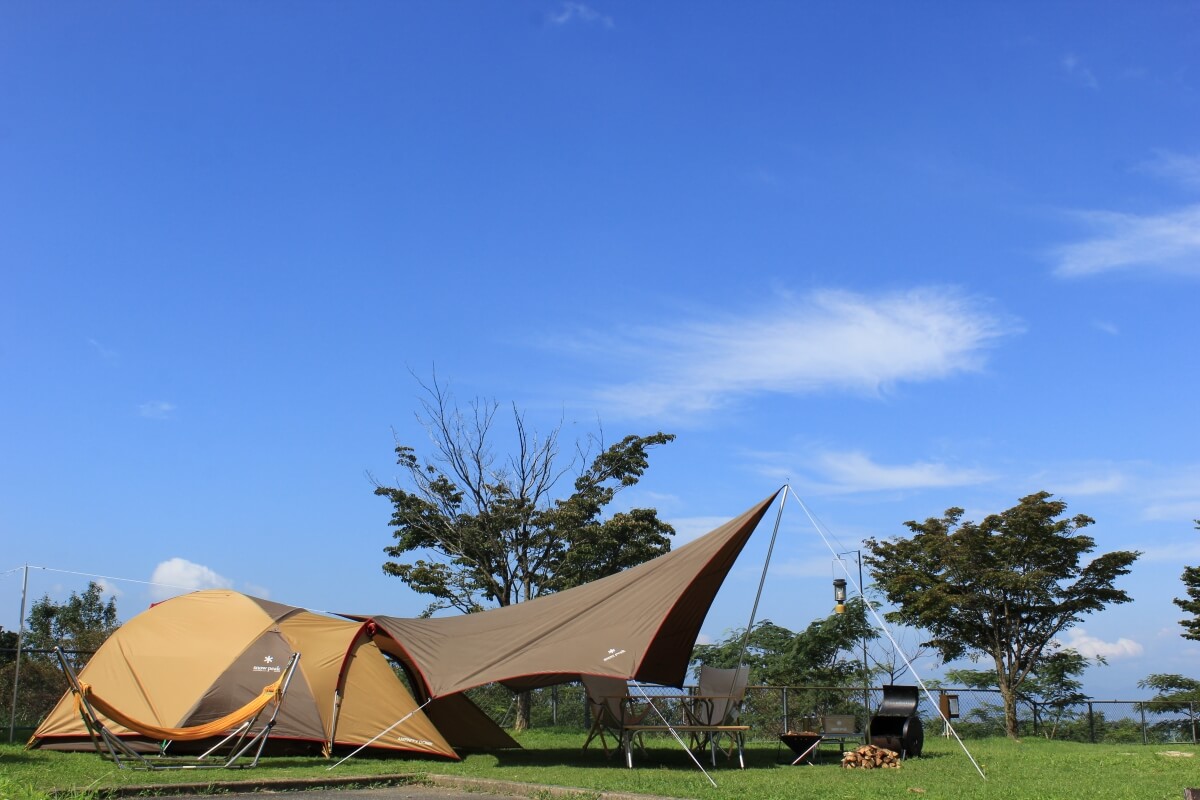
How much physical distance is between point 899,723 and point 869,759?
1550 mm

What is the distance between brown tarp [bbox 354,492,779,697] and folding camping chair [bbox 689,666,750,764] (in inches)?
30.7

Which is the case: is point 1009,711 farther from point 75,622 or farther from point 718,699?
point 75,622

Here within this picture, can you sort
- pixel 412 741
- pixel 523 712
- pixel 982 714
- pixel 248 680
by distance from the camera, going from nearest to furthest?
pixel 412 741, pixel 248 680, pixel 523 712, pixel 982 714

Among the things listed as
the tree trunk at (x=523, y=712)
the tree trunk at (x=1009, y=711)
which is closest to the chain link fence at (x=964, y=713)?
the tree trunk at (x=1009, y=711)

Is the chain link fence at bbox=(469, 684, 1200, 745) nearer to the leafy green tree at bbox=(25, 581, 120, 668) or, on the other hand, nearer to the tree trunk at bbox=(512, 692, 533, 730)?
the tree trunk at bbox=(512, 692, 533, 730)

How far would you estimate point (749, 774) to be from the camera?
9.60m

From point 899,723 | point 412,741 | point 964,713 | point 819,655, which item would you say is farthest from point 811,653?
point 412,741

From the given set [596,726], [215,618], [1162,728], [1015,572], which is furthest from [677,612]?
[1162,728]

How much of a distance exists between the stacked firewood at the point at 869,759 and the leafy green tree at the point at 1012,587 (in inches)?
429

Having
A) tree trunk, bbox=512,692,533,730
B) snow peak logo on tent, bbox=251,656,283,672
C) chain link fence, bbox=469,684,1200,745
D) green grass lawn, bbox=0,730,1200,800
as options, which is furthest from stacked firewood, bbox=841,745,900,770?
tree trunk, bbox=512,692,533,730

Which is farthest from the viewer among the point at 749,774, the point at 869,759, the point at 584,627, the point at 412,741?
the point at 412,741

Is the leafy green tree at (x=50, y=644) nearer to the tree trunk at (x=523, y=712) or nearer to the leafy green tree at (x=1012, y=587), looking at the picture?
the tree trunk at (x=523, y=712)

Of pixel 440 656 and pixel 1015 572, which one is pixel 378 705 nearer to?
pixel 440 656

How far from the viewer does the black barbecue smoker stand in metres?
11.9
